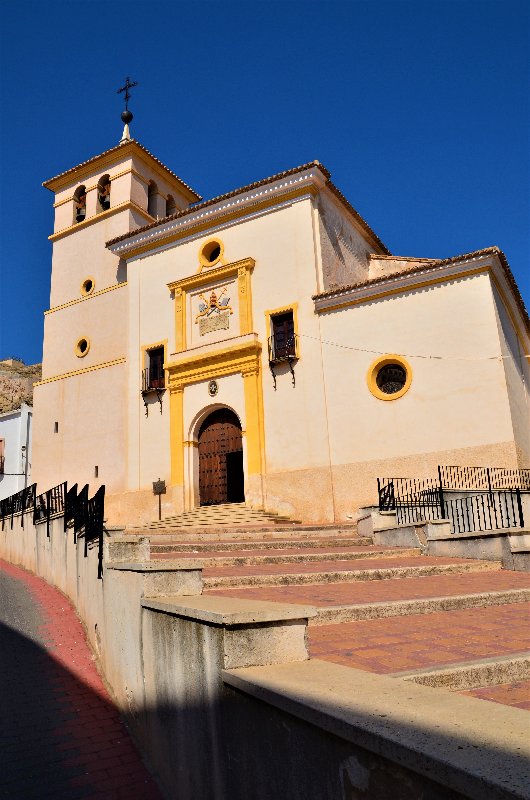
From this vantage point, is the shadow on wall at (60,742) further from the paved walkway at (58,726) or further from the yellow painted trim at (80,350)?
the yellow painted trim at (80,350)

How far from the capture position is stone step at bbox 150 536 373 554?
9.32m

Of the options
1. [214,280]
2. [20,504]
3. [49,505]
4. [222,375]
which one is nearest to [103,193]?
[214,280]

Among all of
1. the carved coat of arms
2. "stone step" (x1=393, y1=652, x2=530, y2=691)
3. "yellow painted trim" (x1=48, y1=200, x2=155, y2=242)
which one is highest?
"yellow painted trim" (x1=48, y1=200, x2=155, y2=242)

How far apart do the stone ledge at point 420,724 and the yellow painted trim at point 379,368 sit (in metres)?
12.8

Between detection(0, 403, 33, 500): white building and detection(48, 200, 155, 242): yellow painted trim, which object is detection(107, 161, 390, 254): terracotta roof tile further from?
detection(0, 403, 33, 500): white building

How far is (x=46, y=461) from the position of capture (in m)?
20.8

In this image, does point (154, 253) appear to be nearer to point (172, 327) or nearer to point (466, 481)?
point (172, 327)

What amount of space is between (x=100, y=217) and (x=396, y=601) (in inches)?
806

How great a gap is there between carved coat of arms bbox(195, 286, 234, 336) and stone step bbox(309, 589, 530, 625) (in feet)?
44.1

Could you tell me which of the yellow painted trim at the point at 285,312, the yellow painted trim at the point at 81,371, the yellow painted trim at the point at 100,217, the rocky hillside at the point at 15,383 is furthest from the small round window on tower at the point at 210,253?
the rocky hillside at the point at 15,383

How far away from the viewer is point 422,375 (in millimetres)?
14578

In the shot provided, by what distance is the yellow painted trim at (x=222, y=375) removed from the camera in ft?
54.4

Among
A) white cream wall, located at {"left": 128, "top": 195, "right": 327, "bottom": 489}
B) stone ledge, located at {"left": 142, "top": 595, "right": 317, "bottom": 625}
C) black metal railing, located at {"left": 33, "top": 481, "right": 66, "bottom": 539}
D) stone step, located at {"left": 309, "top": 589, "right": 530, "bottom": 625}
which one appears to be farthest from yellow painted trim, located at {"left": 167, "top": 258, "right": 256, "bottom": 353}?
stone ledge, located at {"left": 142, "top": 595, "right": 317, "bottom": 625}

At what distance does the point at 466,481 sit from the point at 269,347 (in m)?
6.76
